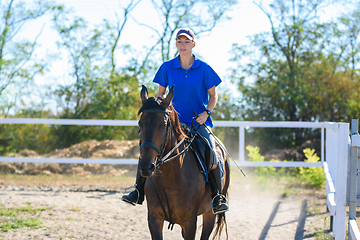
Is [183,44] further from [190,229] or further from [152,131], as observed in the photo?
[190,229]

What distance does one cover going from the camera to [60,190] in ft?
26.5

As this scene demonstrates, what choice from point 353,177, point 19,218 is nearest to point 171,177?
point 353,177

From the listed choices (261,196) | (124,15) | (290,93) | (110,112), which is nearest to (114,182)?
(261,196)

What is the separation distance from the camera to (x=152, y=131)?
102 inches

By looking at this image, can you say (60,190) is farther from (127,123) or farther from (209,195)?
(209,195)

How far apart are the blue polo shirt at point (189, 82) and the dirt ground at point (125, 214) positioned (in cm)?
253

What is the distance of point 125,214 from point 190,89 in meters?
3.75

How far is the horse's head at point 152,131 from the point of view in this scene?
250 centimetres

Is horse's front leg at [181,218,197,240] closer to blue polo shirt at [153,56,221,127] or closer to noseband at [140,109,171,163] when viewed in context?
noseband at [140,109,171,163]

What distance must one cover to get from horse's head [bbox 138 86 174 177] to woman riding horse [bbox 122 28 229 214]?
2.12 feet

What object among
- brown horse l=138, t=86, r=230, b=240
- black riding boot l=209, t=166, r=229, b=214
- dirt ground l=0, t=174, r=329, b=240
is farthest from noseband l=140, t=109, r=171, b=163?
dirt ground l=0, t=174, r=329, b=240

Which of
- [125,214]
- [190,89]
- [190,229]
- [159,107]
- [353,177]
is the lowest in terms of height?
[125,214]

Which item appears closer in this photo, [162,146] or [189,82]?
[162,146]

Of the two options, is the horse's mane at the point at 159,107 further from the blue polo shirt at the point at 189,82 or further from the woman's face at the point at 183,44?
the woman's face at the point at 183,44
